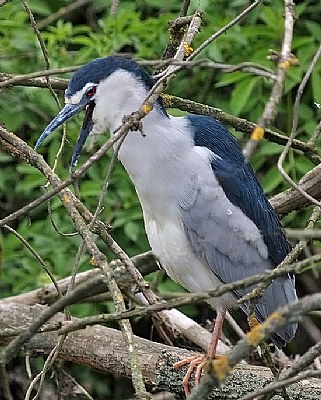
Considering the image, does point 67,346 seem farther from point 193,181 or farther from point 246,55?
point 246,55

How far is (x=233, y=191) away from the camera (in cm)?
224

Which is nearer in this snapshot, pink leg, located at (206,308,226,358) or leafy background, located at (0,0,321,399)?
pink leg, located at (206,308,226,358)

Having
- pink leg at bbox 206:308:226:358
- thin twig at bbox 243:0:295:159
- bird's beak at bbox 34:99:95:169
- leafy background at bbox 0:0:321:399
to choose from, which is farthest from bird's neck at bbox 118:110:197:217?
thin twig at bbox 243:0:295:159

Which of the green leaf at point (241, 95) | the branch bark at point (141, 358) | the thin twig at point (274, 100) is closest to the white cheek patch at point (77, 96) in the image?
the branch bark at point (141, 358)

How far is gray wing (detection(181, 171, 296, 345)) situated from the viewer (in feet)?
7.22

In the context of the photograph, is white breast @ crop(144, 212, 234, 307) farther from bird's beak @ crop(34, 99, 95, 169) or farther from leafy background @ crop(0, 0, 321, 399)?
leafy background @ crop(0, 0, 321, 399)

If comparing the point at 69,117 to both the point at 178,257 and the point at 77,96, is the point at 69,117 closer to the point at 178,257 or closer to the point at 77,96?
the point at 77,96

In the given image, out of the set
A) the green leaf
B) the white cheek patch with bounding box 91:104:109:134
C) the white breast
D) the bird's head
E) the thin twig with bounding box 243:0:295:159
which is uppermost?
the thin twig with bounding box 243:0:295:159

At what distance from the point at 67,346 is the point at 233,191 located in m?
0.62

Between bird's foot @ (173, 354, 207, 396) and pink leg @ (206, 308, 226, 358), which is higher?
pink leg @ (206, 308, 226, 358)

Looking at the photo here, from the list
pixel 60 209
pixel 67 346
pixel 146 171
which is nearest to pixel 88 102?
pixel 146 171

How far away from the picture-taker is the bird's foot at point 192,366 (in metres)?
2.19

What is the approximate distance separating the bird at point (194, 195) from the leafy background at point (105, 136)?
19.3 inches

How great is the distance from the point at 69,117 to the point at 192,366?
2.42 feet
